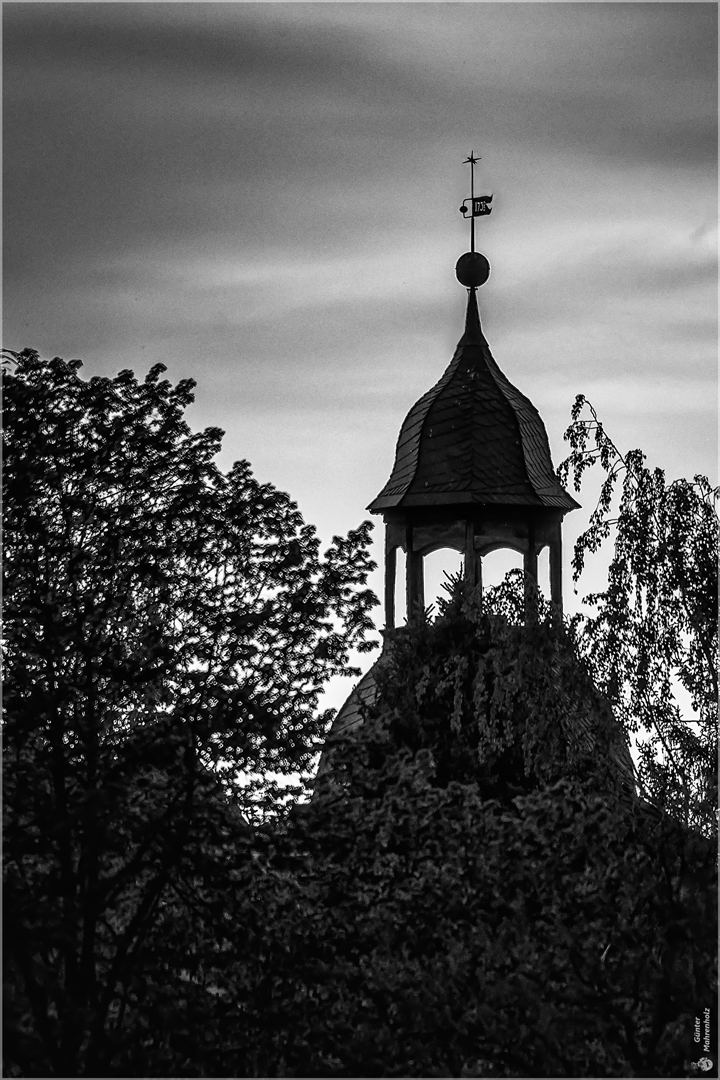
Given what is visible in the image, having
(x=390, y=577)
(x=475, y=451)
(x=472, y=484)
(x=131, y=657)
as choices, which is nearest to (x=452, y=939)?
(x=131, y=657)

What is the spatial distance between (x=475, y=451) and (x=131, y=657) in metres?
18.5

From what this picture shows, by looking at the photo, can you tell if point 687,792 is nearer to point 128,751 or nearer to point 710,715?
point 710,715

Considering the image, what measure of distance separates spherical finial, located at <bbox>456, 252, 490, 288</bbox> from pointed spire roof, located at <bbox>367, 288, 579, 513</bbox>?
240cm

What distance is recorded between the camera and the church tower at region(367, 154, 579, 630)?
1312 inches

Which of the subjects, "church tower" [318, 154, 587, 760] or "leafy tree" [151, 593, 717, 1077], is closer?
"leafy tree" [151, 593, 717, 1077]

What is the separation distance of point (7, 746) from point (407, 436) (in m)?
20.2

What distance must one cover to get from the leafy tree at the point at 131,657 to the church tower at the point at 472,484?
16.5 metres

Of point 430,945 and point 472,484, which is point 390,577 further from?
point 430,945

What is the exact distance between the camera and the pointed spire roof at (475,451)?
33281 mm

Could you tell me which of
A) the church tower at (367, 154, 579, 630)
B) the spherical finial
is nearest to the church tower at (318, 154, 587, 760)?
the church tower at (367, 154, 579, 630)

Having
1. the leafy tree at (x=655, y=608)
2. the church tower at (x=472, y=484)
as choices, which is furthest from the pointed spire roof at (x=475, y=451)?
the leafy tree at (x=655, y=608)

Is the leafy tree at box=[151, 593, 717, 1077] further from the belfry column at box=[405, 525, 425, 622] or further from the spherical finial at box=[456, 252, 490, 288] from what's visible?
the spherical finial at box=[456, 252, 490, 288]

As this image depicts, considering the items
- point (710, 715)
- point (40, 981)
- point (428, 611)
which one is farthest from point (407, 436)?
point (40, 981)

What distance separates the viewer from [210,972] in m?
14.6
